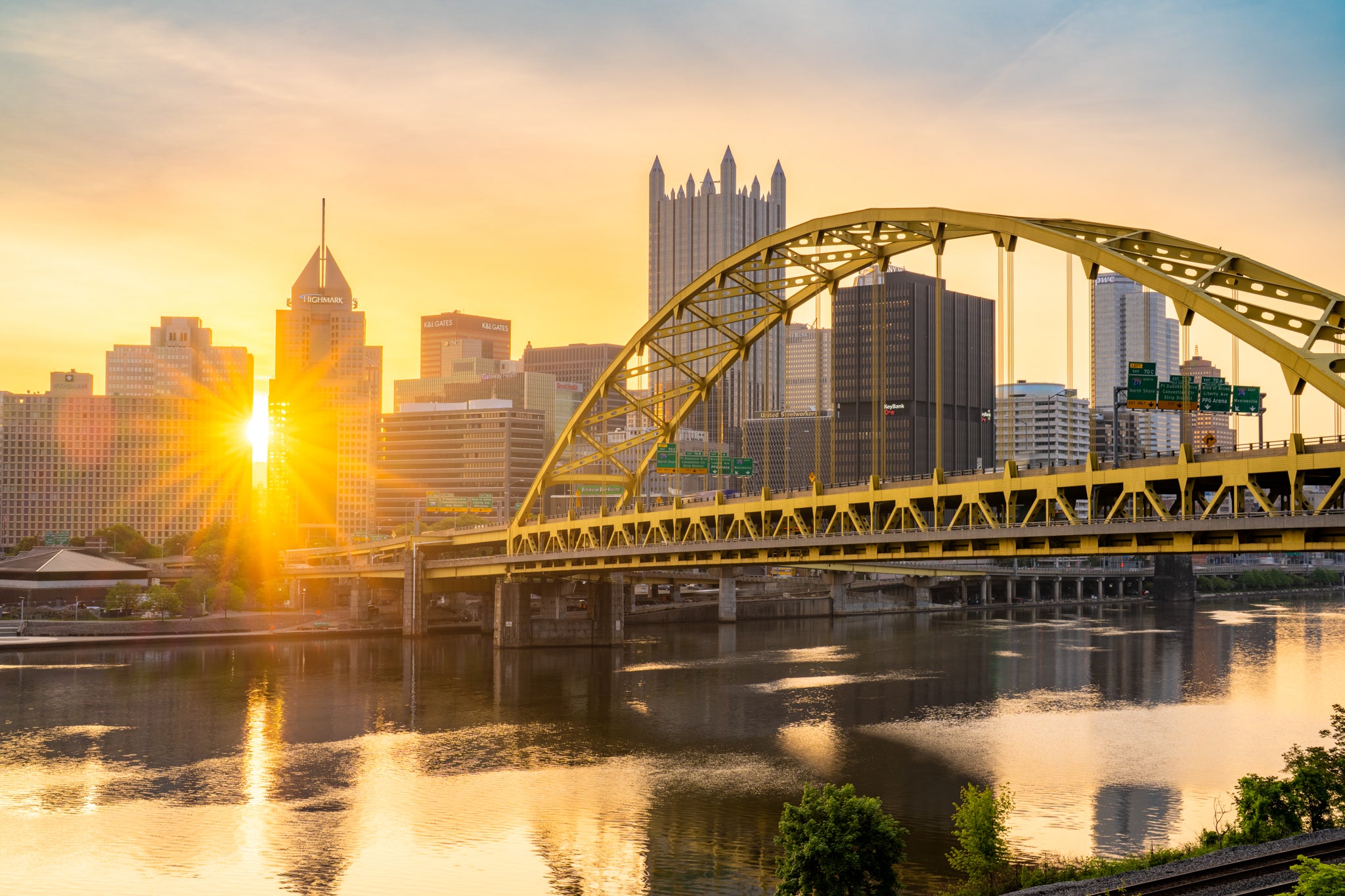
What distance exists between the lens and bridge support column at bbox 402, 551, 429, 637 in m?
129

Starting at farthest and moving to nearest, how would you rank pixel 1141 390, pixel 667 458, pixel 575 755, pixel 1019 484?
pixel 667 458 → pixel 575 755 → pixel 1141 390 → pixel 1019 484

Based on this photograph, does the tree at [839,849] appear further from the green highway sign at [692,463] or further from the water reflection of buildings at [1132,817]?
the green highway sign at [692,463]

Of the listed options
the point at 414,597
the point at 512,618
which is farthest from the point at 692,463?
the point at 414,597

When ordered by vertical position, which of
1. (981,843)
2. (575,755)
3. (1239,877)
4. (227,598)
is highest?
(1239,877)

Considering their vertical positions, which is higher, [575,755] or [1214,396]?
[1214,396]

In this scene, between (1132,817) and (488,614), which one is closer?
(1132,817)

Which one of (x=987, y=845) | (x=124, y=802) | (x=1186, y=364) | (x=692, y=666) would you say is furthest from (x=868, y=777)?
(x=692, y=666)

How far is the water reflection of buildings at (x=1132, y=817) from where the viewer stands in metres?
41.7

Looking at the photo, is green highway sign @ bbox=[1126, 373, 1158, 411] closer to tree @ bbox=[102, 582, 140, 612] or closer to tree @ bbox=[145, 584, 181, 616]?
tree @ bbox=[145, 584, 181, 616]

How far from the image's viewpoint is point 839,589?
168 m

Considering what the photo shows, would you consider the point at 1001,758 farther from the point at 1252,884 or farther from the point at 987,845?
the point at 1252,884

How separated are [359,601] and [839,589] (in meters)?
62.5

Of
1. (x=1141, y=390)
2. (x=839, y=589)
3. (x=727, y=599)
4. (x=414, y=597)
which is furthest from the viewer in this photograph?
(x=839, y=589)

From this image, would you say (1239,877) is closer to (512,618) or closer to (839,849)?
(839,849)
